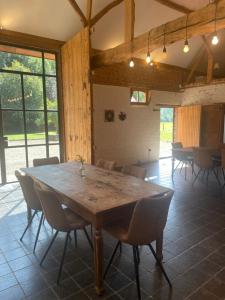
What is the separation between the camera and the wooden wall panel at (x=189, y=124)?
26.4ft

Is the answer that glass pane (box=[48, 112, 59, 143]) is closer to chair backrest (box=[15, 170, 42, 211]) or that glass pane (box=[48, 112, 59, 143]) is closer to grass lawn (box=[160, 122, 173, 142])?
chair backrest (box=[15, 170, 42, 211])

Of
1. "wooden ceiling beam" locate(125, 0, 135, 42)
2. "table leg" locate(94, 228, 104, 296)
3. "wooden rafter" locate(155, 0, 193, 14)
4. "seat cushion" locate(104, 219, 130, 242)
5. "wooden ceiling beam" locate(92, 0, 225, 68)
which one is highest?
"wooden rafter" locate(155, 0, 193, 14)

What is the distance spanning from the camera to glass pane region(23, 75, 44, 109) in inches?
223

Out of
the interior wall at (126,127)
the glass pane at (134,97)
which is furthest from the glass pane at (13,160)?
the glass pane at (134,97)

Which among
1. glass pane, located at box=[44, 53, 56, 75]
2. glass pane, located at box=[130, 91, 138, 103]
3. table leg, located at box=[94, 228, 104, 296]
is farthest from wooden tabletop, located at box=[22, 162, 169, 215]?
glass pane, located at box=[130, 91, 138, 103]

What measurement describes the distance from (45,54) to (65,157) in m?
2.69

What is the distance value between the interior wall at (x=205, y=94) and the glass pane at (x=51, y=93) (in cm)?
509

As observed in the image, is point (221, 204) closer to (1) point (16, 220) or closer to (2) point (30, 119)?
(1) point (16, 220)

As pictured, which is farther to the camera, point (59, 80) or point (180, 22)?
point (59, 80)

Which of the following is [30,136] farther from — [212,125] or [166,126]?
[212,125]

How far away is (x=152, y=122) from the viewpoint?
8.09 meters

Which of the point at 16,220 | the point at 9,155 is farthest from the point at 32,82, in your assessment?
the point at 16,220

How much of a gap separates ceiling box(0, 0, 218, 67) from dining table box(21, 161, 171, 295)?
3418mm

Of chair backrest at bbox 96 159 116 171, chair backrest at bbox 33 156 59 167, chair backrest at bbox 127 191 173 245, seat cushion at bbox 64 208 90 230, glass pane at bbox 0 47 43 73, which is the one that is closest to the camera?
chair backrest at bbox 127 191 173 245
